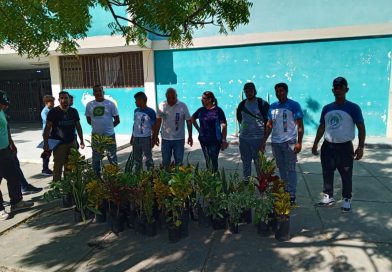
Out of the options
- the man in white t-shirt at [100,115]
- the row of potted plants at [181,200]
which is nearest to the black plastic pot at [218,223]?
the row of potted plants at [181,200]

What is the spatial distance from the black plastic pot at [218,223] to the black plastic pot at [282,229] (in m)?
0.58

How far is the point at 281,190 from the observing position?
3197 millimetres

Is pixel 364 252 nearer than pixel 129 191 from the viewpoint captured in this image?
Yes

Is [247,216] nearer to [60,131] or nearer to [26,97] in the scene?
[60,131]

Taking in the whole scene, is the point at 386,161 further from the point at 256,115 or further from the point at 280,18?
the point at 280,18

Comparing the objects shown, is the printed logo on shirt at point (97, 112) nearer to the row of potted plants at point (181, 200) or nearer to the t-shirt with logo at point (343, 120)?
the row of potted plants at point (181, 200)

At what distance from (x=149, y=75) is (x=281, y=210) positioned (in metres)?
7.52

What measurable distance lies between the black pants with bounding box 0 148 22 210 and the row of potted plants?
95 centimetres

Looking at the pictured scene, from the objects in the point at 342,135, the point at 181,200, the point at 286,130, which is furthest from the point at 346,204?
the point at 181,200

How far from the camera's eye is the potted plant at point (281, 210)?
3129 mm

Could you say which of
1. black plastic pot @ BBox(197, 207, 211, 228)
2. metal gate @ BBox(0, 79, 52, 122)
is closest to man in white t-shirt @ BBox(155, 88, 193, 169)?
black plastic pot @ BBox(197, 207, 211, 228)

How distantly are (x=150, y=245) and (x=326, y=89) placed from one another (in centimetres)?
736

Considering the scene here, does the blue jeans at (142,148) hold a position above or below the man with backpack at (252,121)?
below

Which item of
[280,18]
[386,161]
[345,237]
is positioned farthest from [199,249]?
[280,18]
